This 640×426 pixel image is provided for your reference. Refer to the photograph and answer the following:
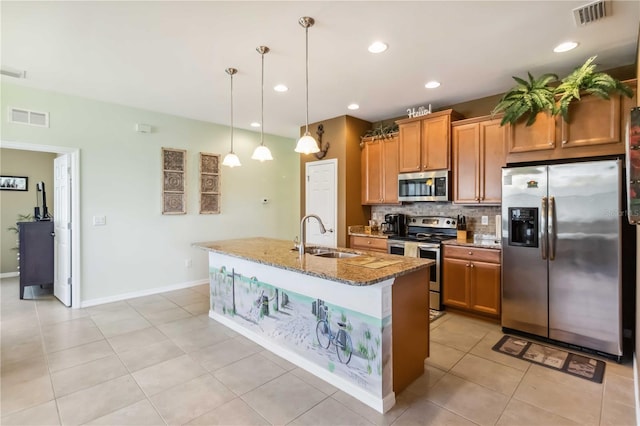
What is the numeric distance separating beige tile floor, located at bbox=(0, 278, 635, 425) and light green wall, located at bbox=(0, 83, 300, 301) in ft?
4.11

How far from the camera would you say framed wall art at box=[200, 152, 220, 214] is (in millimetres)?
5289

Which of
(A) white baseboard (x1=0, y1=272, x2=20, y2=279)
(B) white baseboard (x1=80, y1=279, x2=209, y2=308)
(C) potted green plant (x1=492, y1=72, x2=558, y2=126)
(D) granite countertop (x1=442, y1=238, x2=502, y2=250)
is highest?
(C) potted green plant (x1=492, y1=72, x2=558, y2=126)

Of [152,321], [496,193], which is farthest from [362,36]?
[152,321]

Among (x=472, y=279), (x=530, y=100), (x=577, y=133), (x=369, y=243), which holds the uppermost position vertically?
(x=530, y=100)

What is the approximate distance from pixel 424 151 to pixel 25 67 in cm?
461

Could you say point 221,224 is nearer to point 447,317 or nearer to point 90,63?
point 90,63

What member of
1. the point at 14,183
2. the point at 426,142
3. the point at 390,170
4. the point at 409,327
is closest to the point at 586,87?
the point at 426,142

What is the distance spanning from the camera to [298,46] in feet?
9.20

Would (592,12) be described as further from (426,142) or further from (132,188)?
(132,188)

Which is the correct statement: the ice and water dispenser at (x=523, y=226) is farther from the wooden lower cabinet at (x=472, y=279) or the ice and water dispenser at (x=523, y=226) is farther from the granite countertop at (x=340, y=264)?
the granite countertop at (x=340, y=264)

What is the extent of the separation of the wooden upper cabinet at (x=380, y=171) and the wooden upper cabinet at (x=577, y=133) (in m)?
1.67

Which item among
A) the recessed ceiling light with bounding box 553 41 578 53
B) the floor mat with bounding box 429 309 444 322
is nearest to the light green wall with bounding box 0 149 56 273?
the floor mat with bounding box 429 309 444 322

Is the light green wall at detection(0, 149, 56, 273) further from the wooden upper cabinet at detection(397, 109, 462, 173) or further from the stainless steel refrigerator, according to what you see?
the stainless steel refrigerator

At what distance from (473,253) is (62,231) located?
539 centimetres
